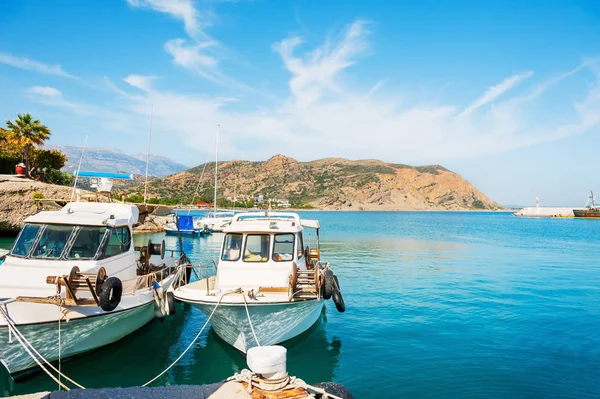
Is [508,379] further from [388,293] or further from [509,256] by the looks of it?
[509,256]

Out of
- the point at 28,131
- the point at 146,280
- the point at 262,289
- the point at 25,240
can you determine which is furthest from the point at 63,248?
the point at 28,131

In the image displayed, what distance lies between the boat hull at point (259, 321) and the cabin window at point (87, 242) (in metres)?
3.50

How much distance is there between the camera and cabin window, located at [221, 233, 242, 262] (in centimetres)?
1274

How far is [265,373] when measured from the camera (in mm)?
6070

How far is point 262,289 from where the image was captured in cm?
1154

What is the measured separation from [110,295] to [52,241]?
301cm

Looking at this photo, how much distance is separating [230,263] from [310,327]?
3.32 metres

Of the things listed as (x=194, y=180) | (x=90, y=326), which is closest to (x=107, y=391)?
(x=90, y=326)

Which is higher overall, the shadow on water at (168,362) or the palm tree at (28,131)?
the palm tree at (28,131)

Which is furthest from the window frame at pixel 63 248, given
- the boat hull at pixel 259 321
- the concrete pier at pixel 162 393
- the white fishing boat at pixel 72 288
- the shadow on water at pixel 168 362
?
the concrete pier at pixel 162 393

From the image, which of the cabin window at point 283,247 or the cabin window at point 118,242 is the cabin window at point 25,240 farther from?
the cabin window at point 283,247

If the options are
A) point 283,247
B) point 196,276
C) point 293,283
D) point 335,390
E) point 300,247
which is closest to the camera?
point 335,390

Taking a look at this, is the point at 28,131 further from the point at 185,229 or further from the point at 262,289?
the point at 262,289

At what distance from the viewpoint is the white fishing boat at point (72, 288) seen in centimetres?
927
